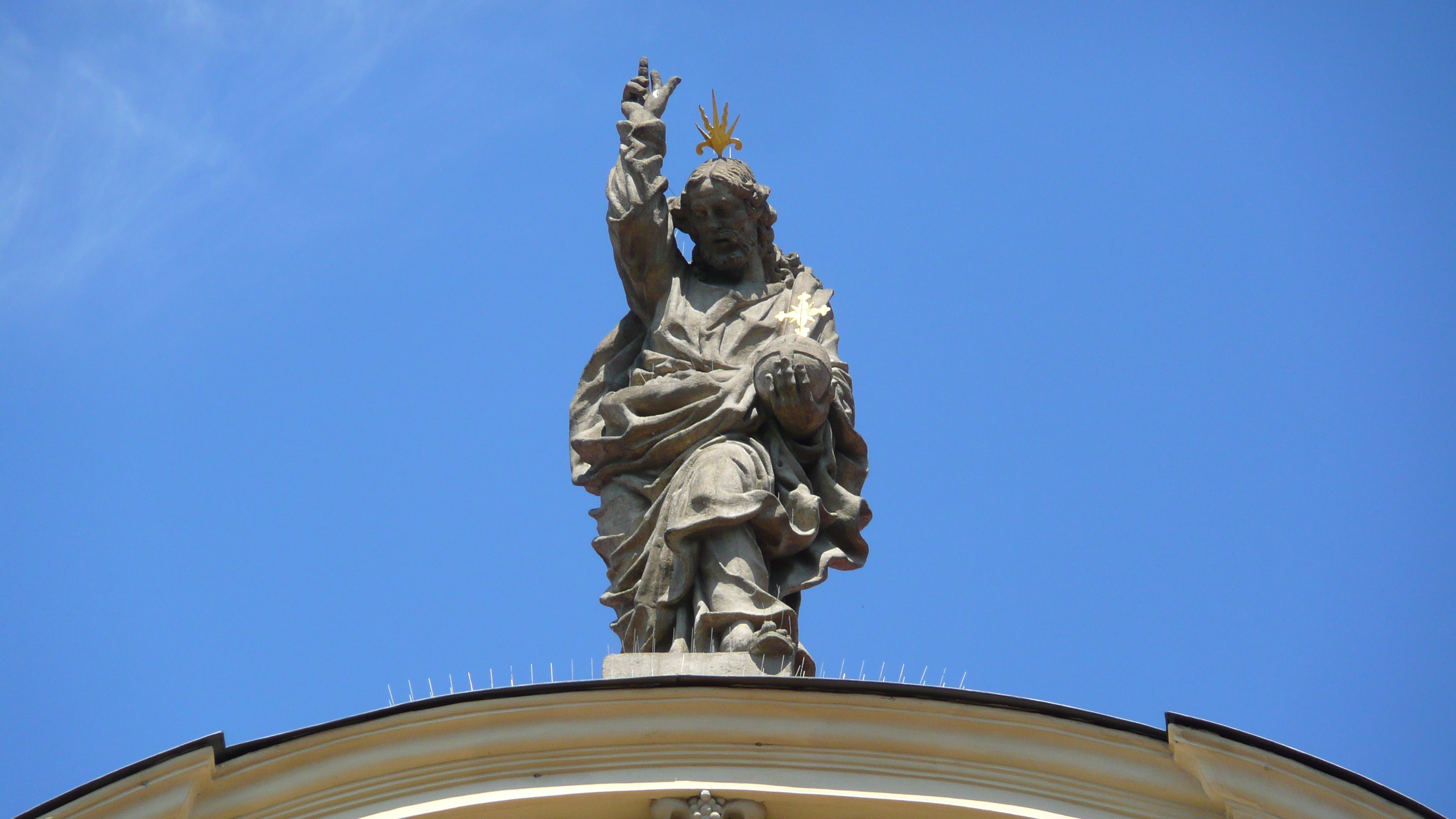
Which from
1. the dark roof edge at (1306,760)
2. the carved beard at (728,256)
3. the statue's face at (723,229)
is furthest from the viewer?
the carved beard at (728,256)

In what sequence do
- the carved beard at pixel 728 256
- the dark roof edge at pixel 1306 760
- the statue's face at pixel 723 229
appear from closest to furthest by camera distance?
the dark roof edge at pixel 1306 760 < the statue's face at pixel 723 229 < the carved beard at pixel 728 256

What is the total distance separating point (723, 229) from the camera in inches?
496

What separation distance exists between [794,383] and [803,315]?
874 mm

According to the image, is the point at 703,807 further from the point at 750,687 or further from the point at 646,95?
the point at 646,95

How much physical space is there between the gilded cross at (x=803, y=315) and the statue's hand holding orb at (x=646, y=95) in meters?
1.41

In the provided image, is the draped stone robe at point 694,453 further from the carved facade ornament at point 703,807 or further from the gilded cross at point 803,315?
the carved facade ornament at point 703,807

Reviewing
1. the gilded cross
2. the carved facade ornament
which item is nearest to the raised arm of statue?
the gilded cross

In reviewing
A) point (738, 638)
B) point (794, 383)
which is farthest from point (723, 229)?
point (738, 638)

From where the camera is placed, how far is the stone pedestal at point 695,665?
33.7ft

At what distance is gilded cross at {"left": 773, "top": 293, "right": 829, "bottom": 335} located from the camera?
40.1 ft

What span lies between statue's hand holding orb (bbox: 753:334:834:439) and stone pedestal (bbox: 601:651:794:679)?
1.60 m

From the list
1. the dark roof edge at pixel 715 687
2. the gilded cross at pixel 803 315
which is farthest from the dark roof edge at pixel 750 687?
the gilded cross at pixel 803 315

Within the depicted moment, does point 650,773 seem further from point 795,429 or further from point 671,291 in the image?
point 671,291

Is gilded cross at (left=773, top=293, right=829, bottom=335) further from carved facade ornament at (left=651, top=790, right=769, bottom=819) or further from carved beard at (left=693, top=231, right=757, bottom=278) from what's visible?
carved facade ornament at (left=651, top=790, right=769, bottom=819)
